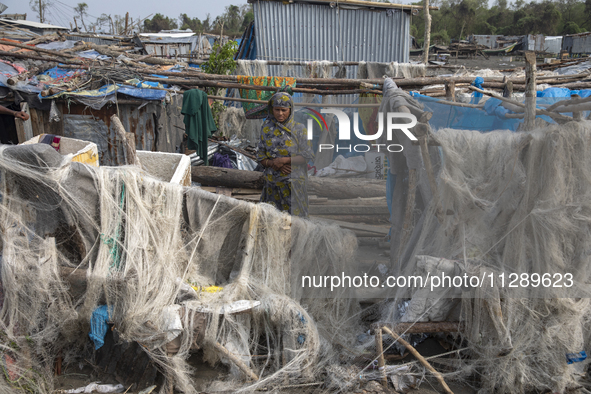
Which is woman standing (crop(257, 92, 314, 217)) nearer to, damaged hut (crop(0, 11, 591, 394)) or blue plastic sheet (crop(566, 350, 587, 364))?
damaged hut (crop(0, 11, 591, 394))

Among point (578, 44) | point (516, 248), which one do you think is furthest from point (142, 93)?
point (578, 44)

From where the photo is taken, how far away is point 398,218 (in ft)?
13.0

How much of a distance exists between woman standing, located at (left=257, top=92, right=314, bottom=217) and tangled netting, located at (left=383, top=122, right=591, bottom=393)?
5.45 feet

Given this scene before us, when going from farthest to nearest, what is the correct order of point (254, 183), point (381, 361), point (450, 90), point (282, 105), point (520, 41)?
1. point (520, 41)
2. point (254, 183)
3. point (450, 90)
4. point (282, 105)
5. point (381, 361)

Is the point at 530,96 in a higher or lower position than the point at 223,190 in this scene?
higher

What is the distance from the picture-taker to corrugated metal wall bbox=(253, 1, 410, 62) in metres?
11.5

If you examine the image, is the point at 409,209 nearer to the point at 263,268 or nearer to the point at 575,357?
the point at 263,268

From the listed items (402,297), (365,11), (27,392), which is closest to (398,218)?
(402,297)

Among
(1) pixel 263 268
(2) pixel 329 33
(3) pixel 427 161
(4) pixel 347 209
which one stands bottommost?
(4) pixel 347 209

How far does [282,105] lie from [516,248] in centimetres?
263

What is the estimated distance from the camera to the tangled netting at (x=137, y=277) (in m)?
2.96

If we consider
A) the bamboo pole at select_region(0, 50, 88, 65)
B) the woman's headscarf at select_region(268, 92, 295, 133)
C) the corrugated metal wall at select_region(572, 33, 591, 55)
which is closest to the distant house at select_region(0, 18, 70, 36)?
the bamboo pole at select_region(0, 50, 88, 65)

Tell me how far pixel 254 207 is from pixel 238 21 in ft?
167

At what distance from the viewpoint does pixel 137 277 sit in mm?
3029
